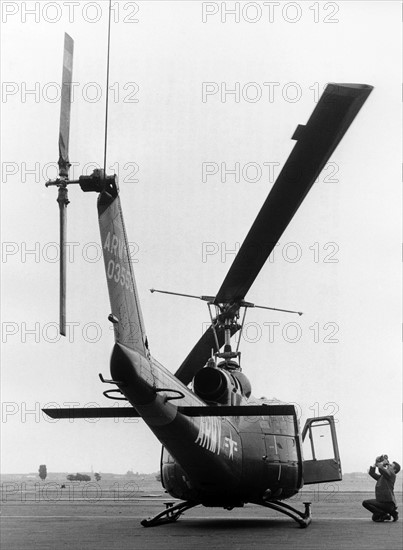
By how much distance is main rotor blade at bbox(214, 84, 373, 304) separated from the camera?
319 inches

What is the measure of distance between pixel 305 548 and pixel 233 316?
4833mm

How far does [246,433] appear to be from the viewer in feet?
43.9

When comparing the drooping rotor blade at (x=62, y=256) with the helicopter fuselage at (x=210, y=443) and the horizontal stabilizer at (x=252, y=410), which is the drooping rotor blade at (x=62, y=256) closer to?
the helicopter fuselage at (x=210, y=443)

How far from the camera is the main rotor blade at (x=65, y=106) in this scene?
8773mm

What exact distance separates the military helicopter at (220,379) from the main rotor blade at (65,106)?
13mm

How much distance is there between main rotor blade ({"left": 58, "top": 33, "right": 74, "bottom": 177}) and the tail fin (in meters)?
0.87

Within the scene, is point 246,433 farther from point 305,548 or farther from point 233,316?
point 305,548

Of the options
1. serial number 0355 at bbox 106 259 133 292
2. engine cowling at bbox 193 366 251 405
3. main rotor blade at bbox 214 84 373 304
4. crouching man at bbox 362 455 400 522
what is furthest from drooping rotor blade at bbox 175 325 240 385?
serial number 0355 at bbox 106 259 133 292

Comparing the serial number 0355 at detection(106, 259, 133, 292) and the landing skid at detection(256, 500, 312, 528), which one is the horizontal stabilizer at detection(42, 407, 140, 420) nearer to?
the serial number 0355 at detection(106, 259, 133, 292)

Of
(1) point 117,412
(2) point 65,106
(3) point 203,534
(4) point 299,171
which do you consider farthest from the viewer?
(3) point 203,534

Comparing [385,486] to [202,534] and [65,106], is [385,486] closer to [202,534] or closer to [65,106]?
[202,534]

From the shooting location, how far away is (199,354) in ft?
48.4

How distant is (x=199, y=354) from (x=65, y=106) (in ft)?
23.4

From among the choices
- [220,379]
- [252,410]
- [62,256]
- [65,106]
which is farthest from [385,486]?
[65,106]
